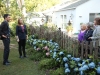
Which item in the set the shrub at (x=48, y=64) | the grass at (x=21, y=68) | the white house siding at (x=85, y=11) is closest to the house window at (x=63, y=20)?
the white house siding at (x=85, y=11)

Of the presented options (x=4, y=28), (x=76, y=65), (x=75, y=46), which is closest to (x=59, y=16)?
(x=4, y=28)

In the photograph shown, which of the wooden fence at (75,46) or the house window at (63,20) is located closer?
the wooden fence at (75,46)

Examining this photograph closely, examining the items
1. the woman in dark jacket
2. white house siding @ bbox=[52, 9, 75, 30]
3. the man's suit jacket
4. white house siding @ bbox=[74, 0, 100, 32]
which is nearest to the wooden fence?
the woman in dark jacket

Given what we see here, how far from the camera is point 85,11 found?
2434 centimetres

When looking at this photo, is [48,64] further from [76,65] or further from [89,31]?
[89,31]

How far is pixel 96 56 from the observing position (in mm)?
6051

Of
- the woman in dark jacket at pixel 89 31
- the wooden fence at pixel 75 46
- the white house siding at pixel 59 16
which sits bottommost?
the wooden fence at pixel 75 46

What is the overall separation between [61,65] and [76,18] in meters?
17.9

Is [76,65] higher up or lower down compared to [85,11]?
lower down

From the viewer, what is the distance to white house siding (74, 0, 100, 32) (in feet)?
79.6

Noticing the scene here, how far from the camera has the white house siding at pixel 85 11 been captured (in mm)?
24248

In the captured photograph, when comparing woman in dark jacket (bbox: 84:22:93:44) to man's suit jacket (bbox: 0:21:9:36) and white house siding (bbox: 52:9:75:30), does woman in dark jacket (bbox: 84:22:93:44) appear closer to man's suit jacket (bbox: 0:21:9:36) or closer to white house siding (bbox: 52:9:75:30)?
man's suit jacket (bbox: 0:21:9:36)

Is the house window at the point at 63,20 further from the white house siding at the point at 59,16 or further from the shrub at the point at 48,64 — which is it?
the shrub at the point at 48,64

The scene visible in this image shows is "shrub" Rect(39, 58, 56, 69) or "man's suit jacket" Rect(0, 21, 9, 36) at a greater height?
"man's suit jacket" Rect(0, 21, 9, 36)
